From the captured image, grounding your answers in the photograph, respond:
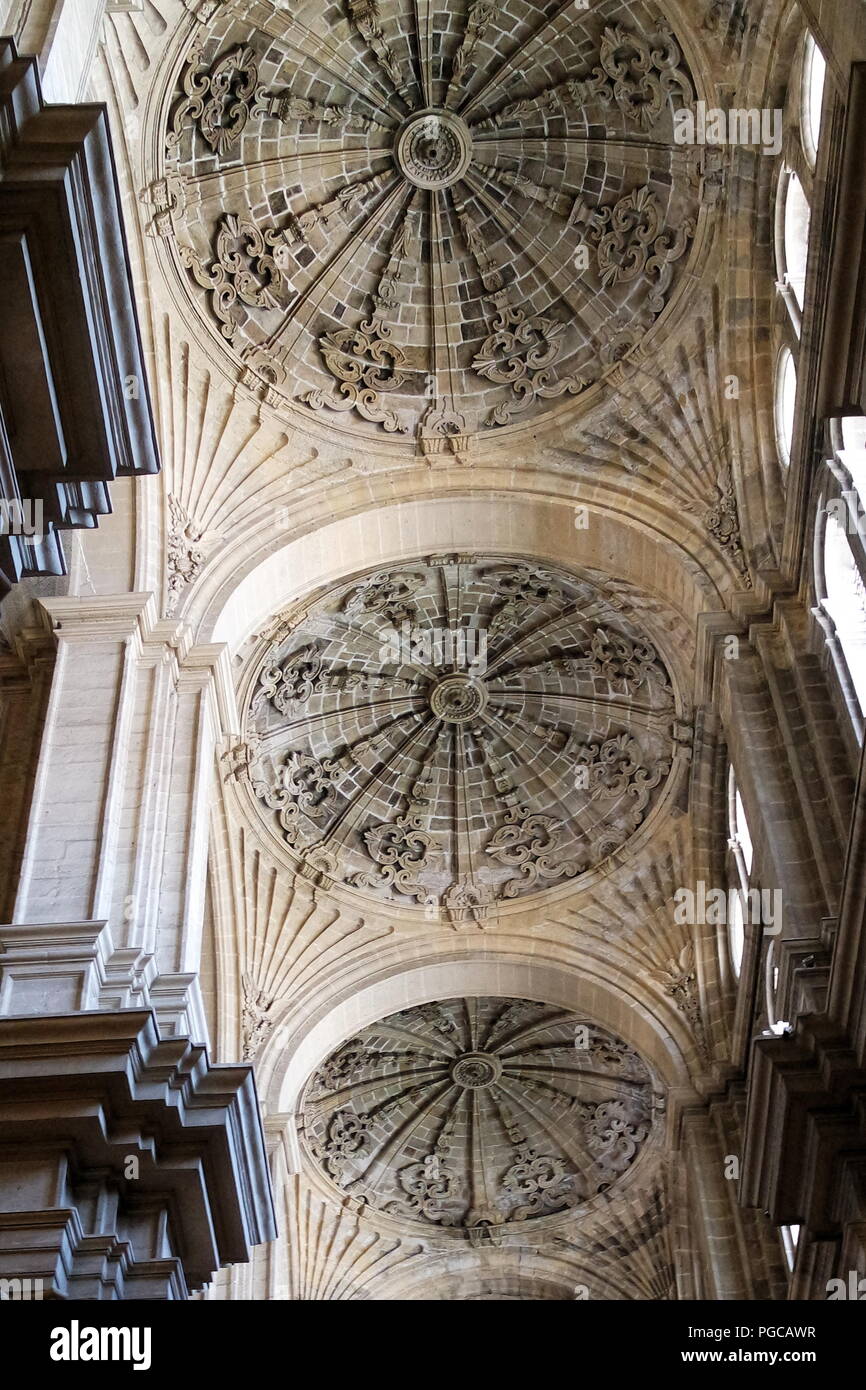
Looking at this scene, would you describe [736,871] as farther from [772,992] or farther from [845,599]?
[845,599]

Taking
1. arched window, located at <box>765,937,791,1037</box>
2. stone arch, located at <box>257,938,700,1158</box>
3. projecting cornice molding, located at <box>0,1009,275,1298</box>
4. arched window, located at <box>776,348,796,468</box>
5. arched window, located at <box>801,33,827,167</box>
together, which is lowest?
projecting cornice molding, located at <box>0,1009,275,1298</box>

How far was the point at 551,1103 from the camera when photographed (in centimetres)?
2608

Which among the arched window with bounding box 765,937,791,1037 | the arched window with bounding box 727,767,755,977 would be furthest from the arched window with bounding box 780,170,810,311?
the arched window with bounding box 765,937,791,1037

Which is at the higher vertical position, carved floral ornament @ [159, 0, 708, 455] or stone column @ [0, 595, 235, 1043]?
carved floral ornament @ [159, 0, 708, 455]

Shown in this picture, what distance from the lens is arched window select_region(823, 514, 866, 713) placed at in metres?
14.3

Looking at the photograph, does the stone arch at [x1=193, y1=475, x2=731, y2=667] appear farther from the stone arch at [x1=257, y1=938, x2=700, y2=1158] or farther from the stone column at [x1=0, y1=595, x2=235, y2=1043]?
the stone arch at [x1=257, y1=938, x2=700, y2=1158]

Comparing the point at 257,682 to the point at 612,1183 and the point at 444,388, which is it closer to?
the point at 444,388

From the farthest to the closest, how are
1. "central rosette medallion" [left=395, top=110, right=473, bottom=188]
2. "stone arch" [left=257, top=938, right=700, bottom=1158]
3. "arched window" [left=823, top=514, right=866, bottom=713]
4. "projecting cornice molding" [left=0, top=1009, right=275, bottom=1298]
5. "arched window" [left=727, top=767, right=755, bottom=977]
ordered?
"stone arch" [left=257, top=938, right=700, bottom=1158] < "arched window" [left=727, top=767, right=755, bottom=977] < "central rosette medallion" [left=395, top=110, right=473, bottom=188] < "arched window" [left=823, top=514, right=866, bottom=713] < "projecting cornice molding" [left=0, top=1009, right=275, bottom=1298]

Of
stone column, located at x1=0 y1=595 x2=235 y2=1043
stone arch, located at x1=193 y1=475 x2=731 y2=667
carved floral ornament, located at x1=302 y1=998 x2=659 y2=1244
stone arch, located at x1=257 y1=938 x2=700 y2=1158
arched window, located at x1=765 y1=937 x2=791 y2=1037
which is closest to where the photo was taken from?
stone column, located at x1=0 y1=595 x2=235 y2=1043

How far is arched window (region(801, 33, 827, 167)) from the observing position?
14.5 meters

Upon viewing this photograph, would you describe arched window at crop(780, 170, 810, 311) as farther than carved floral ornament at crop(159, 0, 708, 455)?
No

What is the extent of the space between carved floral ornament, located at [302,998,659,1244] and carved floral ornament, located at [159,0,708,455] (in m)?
10.6

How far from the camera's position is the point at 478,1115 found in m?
26.5
